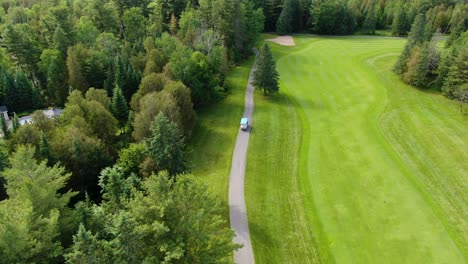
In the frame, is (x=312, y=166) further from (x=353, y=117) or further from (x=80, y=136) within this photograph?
(x=80, y=136)

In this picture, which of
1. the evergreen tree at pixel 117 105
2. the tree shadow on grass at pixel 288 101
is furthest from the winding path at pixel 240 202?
the evergreen tree at pixel 117 105

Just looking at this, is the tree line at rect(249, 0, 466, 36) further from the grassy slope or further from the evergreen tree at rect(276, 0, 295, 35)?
the grassy slope

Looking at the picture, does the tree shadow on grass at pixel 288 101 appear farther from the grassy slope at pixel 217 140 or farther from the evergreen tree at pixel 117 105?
the evergreen tree at pixel 117 105

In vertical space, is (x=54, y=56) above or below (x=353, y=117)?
above

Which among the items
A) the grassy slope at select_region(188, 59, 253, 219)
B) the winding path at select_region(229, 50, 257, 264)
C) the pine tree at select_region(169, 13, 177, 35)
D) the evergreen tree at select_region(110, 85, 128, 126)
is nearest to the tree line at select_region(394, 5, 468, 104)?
the grassy slope at select_region(188, 59, 253, 219)

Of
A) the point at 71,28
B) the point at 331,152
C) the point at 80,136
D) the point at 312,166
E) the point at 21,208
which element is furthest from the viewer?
the point at 71,28

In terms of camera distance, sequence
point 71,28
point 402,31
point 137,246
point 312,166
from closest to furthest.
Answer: point 137,246 < point 312,166 < point 71,28 < point 402,31

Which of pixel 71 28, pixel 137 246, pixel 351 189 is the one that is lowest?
pixel 351 189

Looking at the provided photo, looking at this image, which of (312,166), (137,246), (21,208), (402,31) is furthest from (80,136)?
(402,31)
